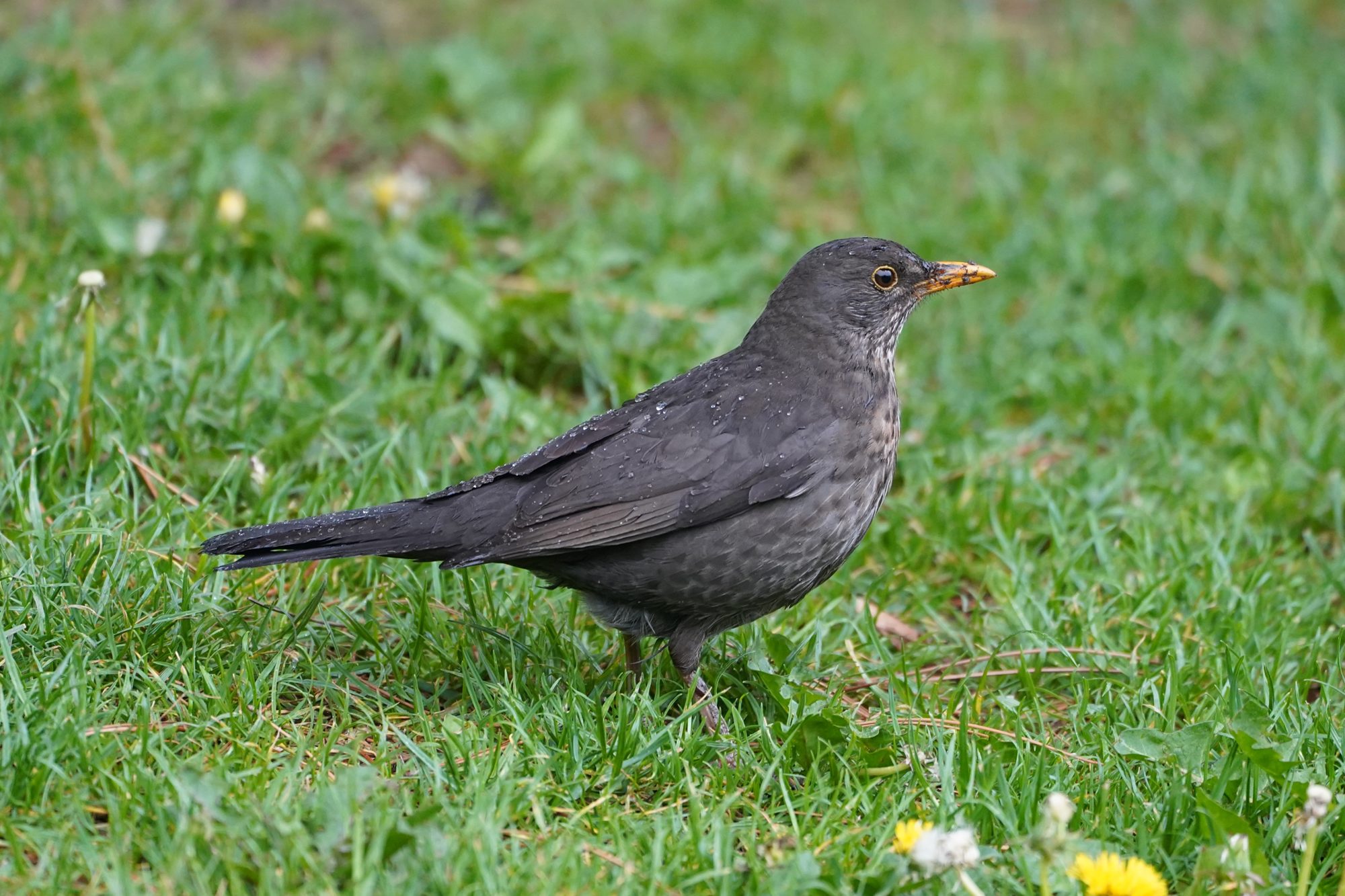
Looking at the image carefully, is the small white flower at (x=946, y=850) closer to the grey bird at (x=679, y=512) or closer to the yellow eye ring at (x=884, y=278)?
the grey bird at (x=679, y=512)

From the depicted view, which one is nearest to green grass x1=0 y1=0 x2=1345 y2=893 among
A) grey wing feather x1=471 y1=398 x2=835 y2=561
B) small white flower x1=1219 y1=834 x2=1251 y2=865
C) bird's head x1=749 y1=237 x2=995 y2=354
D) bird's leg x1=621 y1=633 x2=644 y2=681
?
bird's leg x1=621 y1=633 x2=644 y2=681

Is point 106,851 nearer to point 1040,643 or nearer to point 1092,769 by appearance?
point 1092,769

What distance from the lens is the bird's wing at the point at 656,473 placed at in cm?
372

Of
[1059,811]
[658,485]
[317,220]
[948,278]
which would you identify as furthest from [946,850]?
[317,220]

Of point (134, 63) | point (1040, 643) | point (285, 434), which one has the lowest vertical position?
point (1040, 643)

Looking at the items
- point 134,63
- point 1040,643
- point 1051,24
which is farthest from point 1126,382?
point 134,63

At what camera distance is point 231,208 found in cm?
556

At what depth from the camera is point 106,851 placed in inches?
115

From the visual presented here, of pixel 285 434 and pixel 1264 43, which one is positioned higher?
pixel 1264 43

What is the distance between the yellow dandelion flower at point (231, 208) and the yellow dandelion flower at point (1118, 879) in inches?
160

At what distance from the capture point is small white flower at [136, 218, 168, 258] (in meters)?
5.45

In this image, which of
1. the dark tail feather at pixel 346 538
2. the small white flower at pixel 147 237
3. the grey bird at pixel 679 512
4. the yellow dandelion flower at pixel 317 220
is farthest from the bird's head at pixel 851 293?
the small white flower at pixel 147 237

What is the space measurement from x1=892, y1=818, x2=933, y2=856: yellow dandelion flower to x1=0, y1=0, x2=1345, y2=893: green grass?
0.38 feet

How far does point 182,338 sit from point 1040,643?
307cm
